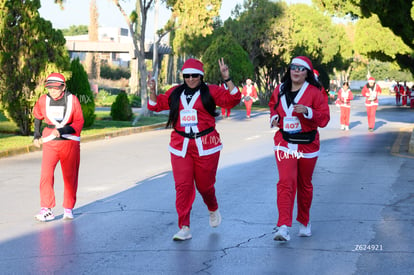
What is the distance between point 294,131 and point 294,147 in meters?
0.16

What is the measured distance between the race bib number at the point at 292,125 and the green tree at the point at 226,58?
38750 mm

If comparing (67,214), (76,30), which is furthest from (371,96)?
(76,30)

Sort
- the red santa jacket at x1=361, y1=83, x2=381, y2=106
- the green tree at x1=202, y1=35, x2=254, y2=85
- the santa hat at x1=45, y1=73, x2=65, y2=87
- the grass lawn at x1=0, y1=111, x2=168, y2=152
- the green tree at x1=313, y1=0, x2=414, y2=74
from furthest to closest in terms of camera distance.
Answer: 1. the green tree at x1=202, y1=35, x2=254, y2=85
2. the red santa jacket at x1=361, y1=83, x2=381, y2=106
3. the green tree at x1=313, y1=0, x2=414, y2=74
4. the grass lawn at x1=0, y1=111, x2=168, y2=152
5. the santa hat at x1=45, y1=73, x2=65, y2=87

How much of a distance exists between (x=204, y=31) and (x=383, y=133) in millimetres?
9881

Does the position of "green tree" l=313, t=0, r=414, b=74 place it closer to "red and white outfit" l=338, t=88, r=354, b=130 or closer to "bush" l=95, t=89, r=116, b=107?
"red and white outfit" l=338, t=88, r=354, b=130

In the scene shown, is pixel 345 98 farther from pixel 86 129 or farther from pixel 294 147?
pixel 294 147

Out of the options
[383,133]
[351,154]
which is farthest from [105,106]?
[351,154]

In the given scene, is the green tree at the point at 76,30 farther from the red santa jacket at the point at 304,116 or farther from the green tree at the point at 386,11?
the red santa jacket at the point at 304,116

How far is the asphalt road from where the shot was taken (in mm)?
6734

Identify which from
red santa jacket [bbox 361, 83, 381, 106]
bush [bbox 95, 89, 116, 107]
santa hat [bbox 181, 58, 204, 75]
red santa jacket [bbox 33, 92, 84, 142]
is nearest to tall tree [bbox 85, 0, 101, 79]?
bush [bbox 95, 89, 116, 107]

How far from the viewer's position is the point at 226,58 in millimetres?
46281

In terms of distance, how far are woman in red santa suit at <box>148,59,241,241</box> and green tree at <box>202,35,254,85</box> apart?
127 feet

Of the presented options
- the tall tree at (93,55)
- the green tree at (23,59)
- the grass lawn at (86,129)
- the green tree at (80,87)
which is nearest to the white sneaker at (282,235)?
the grass lawn at (86,129)

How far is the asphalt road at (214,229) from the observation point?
6734 millimetres
